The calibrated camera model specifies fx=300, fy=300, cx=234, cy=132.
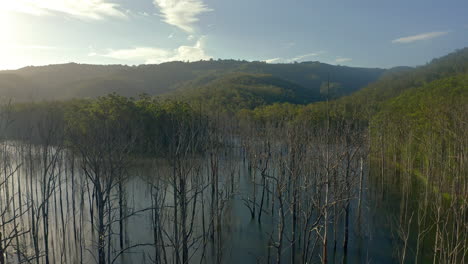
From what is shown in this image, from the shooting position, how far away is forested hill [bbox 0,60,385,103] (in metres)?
84.2

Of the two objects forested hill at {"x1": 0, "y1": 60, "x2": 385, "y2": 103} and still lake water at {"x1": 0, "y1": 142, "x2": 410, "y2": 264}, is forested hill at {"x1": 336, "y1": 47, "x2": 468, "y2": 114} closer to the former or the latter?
forested hill at {"x1": 0, "y1": 60, "x2": 385, "y2": 103}

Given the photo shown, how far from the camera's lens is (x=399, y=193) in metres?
26.5

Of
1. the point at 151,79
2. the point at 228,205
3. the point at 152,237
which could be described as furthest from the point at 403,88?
the point at 151,79

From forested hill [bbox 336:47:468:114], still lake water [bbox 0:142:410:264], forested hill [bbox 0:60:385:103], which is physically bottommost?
still lake water [bbox 0:142:410:264]

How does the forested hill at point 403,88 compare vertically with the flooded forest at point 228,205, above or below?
above

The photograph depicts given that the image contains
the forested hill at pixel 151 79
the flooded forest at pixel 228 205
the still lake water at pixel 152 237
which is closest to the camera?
the flooded forest at pixel 228 205

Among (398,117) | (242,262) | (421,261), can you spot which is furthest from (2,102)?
(398,117)

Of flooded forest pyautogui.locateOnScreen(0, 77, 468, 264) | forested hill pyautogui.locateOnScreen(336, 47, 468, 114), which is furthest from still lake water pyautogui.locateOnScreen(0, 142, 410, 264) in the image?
forested hill pyautogui.locateOnScreen(336, 47, 468, 114)

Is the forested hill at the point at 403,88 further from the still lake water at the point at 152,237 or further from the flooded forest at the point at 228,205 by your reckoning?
the still lake water at the point at 152,237

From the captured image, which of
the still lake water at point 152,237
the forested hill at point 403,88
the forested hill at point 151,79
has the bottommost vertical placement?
the still lake water at point 152,237

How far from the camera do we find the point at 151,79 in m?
123

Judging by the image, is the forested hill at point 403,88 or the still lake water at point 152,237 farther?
the forested hill at point 403,88

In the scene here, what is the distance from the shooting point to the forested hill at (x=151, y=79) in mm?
84169

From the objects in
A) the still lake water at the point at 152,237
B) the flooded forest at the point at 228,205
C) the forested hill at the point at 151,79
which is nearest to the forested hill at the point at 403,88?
the flooded forest at the point at 228,205
